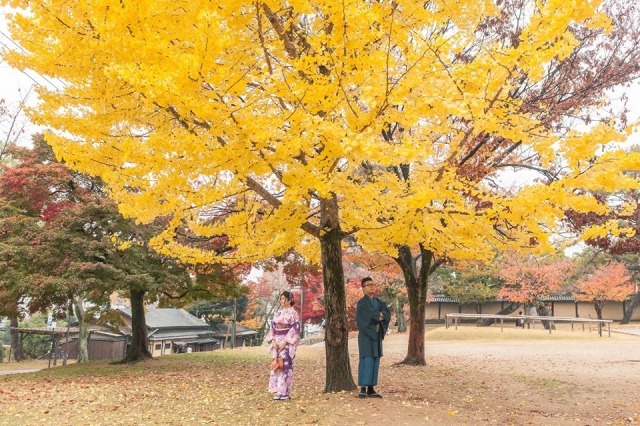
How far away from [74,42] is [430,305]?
41051mm

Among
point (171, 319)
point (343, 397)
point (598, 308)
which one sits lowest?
point (171, 319)

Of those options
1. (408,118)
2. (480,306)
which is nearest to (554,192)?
(408,118)

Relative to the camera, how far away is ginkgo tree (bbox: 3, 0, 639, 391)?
4.70m

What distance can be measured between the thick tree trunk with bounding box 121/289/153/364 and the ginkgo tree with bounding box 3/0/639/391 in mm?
10701

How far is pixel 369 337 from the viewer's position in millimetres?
6613

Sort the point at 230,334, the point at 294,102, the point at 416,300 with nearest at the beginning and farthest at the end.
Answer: the point at 294,102, the point at 416,300, the point at 230,334

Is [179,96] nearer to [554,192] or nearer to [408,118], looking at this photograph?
[408,118]

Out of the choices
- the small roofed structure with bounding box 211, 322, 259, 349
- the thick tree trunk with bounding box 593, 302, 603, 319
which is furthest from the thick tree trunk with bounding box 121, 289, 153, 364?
the thick tree trunk with bounding box 593, 302, 603, 319

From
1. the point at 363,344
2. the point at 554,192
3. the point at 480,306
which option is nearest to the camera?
the point at 554,192

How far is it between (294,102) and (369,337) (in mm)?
3245

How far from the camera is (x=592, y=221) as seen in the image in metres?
9.40

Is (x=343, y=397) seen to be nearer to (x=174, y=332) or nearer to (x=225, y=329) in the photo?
(x=174, y=332)

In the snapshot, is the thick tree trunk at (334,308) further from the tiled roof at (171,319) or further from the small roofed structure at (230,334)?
the small roofed structure at (230,334)

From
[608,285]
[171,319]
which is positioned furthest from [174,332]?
[608,285]
